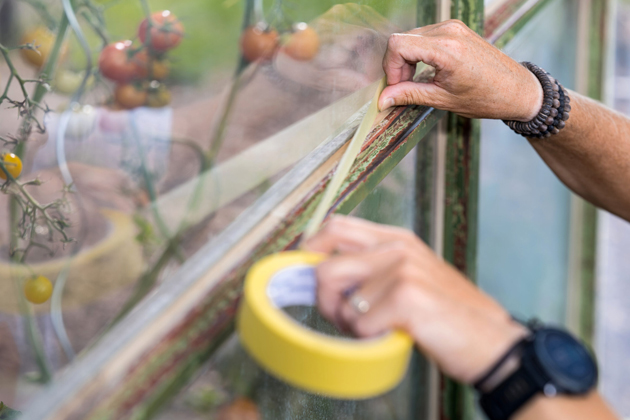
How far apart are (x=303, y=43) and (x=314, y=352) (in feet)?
1.68

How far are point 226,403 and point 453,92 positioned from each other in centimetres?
41

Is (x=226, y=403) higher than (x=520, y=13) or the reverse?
the reverse

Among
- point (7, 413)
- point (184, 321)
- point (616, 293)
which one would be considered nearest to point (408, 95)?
point (184, 321)

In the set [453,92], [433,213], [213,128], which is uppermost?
[453,92]

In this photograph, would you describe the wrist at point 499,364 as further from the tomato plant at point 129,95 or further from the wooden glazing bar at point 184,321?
the tomato plant at point 129,95

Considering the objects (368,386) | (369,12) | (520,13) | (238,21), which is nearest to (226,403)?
(368,386)

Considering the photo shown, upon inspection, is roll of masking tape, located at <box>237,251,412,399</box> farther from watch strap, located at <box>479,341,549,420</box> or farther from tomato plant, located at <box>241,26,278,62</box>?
tomato plant, located at <box>241,26,278,62</box>

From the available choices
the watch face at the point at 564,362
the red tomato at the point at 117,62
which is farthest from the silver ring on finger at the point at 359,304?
the red tomato at the point at 117,62

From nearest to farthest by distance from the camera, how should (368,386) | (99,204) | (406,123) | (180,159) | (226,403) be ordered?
(368,386) → (226,403) → (406,123) → (99,204) → (180,159)

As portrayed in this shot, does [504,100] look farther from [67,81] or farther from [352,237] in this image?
[67,81]

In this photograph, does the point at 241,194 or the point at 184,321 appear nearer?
the point at 184,321

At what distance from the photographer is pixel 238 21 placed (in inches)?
28.7

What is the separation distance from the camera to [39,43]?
538 millimetres

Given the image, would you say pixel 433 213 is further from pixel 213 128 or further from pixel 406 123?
pixel 213 128
